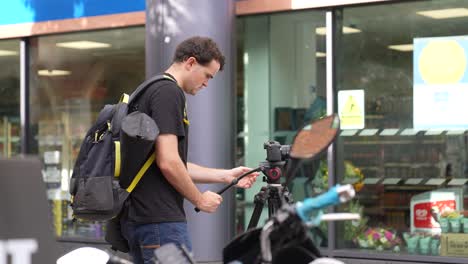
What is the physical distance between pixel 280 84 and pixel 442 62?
1789mm

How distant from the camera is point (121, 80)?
1008cm

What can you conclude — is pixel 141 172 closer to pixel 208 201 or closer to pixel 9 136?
pixel 208 201

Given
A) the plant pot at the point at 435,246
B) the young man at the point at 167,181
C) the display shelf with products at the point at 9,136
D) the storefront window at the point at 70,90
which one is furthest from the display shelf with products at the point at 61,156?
the young man at the point at 167,181

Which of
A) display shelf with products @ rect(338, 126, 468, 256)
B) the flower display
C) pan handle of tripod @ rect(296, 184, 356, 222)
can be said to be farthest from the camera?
the flower display

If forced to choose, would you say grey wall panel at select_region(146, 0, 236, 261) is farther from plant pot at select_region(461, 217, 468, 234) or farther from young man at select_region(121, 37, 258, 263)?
young man at select_region(121, 37, 258, 263)

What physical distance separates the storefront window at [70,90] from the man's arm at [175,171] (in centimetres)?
580

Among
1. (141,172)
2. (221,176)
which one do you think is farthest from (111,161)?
(221,176)

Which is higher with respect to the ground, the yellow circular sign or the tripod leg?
the yellow circular sign

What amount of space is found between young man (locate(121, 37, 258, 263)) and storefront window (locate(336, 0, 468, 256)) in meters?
4.21

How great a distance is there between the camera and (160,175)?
436 cm

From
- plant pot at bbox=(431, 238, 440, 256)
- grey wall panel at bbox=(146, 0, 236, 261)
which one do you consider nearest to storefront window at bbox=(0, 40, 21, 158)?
grey wall panel at bbox=(146, 0, 236, 261)

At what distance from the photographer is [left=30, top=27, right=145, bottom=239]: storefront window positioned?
33.1 ft

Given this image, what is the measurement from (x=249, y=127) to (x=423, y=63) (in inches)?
79.7

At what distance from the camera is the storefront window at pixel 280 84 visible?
892 centimetres
